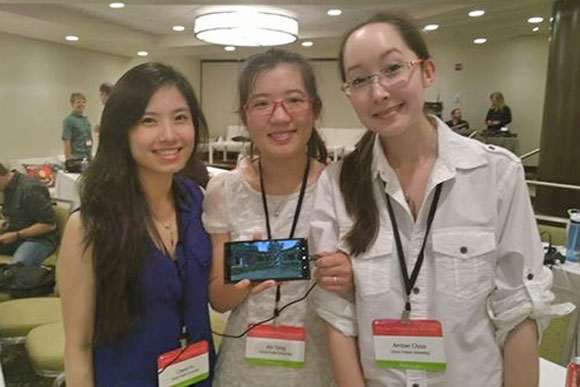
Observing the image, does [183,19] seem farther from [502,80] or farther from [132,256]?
[132,256]

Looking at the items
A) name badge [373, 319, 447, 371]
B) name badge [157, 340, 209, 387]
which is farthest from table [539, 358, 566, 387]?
name badge [157, 340, 209, 387]

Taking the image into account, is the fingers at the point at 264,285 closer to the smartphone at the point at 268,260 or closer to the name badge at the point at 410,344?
the smartphone at the point at 268,260

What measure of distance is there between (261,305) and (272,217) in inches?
8.9

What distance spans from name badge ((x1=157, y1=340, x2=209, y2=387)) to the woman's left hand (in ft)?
1.33

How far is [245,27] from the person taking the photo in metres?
7.30

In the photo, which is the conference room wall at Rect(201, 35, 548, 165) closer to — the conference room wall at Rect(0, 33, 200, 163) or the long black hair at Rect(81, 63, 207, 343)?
the conference room wall at Rect(0, 33, 200, 163)

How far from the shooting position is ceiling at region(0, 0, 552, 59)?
20.4ft

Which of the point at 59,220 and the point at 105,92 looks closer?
the point at 105,92

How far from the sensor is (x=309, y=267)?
1.17 m

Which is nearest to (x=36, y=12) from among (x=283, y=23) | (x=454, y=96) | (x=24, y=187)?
(x=283, y=23)

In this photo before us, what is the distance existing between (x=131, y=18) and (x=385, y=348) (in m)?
7.92

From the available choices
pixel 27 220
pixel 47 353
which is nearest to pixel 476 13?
pixel 27 220

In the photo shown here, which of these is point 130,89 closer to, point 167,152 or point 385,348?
point 167,152

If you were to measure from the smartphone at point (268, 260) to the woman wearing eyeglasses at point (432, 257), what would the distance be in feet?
0.40
